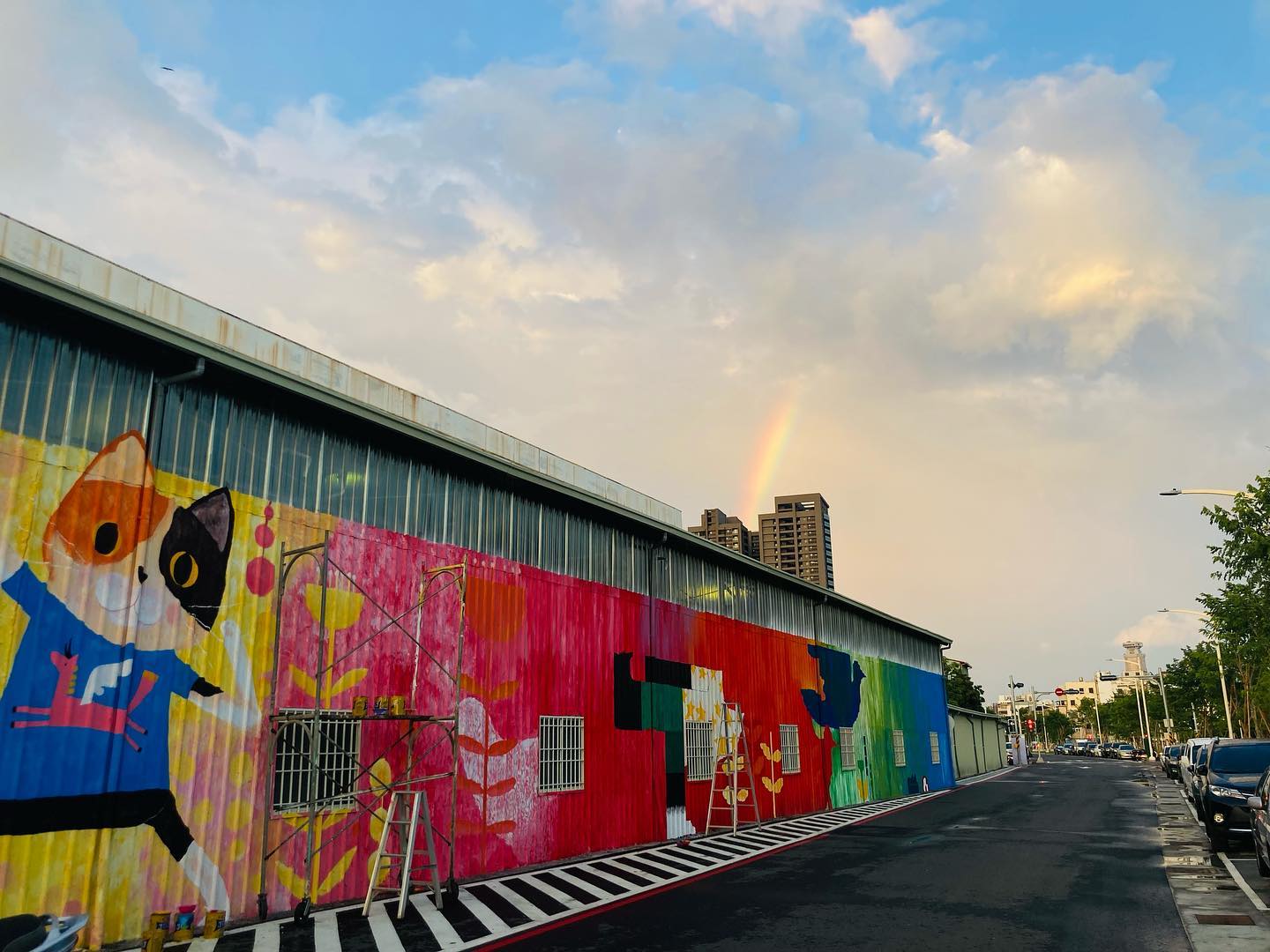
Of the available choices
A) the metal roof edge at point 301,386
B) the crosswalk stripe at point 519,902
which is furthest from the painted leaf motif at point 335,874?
the metal roof edge at point 301,386

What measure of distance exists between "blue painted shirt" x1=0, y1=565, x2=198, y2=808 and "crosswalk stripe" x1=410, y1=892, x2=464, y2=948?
143 inches

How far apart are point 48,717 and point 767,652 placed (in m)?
20.3

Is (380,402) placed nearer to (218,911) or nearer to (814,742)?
(218,911)

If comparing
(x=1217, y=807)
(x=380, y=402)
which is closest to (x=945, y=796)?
(x=1217, y=807)

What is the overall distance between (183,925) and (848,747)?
25311mm

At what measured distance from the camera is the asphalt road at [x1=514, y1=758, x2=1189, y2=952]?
380 inches

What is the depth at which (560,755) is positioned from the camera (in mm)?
16891

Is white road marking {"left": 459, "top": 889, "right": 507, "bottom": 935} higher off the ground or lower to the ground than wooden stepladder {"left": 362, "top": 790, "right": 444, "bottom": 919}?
lower

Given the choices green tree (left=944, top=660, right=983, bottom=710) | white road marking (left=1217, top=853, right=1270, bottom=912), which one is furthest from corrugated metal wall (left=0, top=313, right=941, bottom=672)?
green tree (left=944, top=660, right=983, bottom=710)

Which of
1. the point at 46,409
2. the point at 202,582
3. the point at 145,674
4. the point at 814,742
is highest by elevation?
the point at 46,409

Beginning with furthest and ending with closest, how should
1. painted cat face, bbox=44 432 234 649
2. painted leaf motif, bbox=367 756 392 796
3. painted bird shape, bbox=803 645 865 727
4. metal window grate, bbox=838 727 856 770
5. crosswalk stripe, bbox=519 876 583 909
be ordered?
metal window grate, bbox=838 727 856 770 < painted bird shape, bbox=803 645 865 727 < painted leaf motif, bbox=367 756 392 796 < crosswalk stripe, bbox=519 876 583 909 < painted cat face, bbox=44 432 234 649

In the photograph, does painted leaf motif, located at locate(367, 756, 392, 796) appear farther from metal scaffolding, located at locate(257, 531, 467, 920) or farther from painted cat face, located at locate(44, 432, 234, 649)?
painted cat face, located at locate(44, 432, 234, 649)

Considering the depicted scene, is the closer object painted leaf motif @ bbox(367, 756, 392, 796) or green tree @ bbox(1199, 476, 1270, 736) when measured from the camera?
painted leaf motif @ bbox(367, 756, 392, 796)

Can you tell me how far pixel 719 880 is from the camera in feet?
45.7
